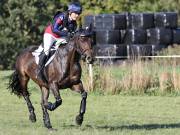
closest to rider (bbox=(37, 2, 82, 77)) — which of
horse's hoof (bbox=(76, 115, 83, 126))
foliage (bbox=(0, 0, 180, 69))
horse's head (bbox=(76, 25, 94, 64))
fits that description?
horse's head (bbox=(76, 25, 94, 64))

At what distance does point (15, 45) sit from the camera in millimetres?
49750

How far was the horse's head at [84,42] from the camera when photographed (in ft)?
42.7

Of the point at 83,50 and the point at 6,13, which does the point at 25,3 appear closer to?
the point at 6,13

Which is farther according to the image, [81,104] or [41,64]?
[41,64]

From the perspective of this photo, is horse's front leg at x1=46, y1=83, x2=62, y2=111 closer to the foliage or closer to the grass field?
the grass field

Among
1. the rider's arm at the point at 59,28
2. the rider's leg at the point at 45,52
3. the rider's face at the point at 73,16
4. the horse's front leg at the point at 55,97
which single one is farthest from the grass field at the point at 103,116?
the rider's face at the point at 73,16

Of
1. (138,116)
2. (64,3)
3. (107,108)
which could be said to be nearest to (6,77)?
(107,108)

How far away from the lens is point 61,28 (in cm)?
1385

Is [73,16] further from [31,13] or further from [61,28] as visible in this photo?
[31,13]

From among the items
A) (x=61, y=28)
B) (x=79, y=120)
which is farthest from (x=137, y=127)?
(x=61, y=28)

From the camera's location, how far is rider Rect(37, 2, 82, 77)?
44.6 ft

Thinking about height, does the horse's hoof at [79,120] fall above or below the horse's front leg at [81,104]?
below

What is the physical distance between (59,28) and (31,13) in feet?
121

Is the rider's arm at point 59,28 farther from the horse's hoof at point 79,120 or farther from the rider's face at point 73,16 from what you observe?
the horse's hoof at point 79,120
